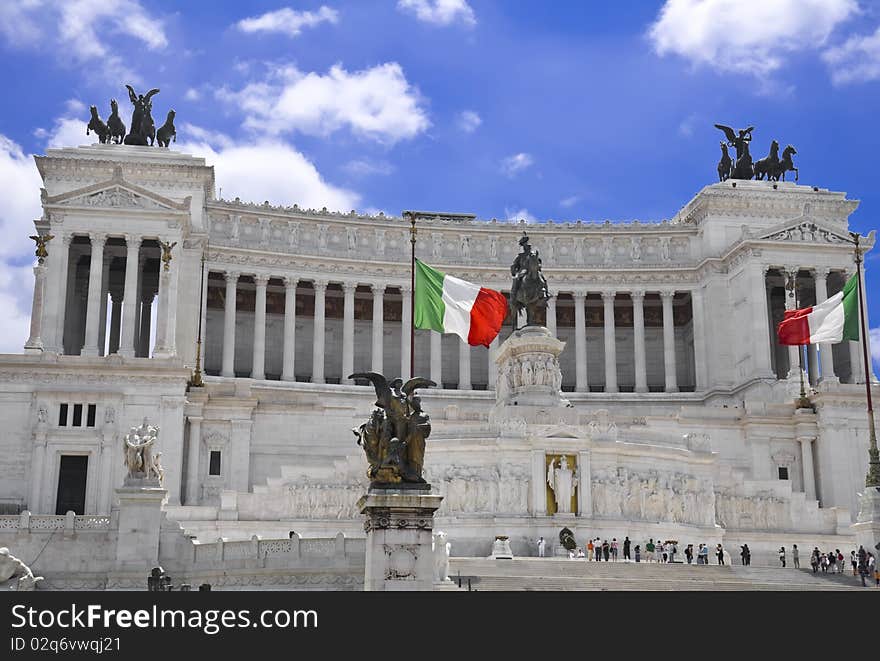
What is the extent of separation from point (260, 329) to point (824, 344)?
39830 mm

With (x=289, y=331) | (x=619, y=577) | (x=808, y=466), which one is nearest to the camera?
(x=619, y=577)

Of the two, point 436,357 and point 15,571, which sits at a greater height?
point 436,357

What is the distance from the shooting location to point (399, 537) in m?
27.8

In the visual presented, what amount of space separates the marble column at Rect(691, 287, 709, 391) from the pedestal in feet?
131

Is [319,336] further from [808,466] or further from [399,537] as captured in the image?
[399,537]

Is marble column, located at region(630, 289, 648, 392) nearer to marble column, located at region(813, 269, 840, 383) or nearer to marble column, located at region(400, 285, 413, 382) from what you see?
marble column, located at region(813, 269, 840, 383)

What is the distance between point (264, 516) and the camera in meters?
54.6

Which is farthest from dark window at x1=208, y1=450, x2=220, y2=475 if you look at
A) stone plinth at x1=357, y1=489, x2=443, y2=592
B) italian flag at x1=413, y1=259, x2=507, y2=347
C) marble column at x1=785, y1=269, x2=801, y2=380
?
stone plinth at x1=357, y1=489, x2=443, y2=592

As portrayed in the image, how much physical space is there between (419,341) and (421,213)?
35.1 feet

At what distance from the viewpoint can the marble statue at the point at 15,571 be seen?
129ft

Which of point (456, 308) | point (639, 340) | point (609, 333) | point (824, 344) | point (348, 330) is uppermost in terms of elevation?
point (609, 333)

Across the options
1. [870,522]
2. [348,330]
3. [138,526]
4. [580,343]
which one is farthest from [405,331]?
[138,526]

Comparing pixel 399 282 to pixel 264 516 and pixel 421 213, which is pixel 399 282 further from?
pixel 264 516
